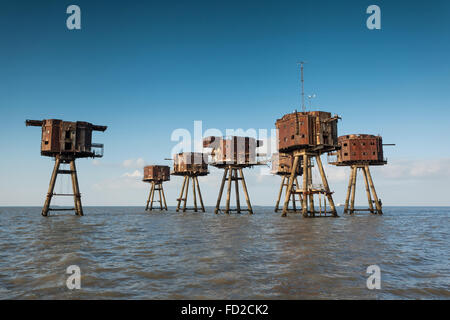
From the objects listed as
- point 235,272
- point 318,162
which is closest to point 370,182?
point 318,162

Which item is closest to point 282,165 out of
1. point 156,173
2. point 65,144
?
point 156,173

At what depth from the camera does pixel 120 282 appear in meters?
7.83

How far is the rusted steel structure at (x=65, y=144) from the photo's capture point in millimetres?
35562

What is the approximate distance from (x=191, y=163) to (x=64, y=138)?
889 inches

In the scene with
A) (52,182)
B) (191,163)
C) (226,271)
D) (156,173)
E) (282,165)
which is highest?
(191,163)

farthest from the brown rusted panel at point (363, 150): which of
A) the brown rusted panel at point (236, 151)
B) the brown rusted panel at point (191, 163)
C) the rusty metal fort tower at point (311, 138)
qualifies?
the brown rusted panel at point (191, 163)

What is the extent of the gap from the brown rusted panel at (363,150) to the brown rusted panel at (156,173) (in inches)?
1415

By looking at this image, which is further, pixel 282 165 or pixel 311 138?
pixel 282 165

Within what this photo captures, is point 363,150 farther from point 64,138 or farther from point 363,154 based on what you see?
point 64,138

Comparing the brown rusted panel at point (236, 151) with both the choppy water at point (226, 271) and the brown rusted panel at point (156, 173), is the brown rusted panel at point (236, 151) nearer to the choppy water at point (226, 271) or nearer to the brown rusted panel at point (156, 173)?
the brown rusted panel at point (156, 173)

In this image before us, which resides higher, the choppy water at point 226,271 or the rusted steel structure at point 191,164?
the rusted steel structure at point 191,164

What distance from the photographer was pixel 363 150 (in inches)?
1666

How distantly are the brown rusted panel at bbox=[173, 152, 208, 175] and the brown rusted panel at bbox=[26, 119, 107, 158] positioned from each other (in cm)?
1899
